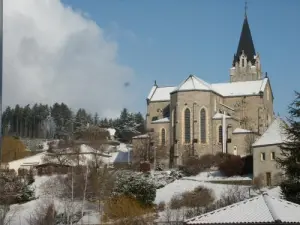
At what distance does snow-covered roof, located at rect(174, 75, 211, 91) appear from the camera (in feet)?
227

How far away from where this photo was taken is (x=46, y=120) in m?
144

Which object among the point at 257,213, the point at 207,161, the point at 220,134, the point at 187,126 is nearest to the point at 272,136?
the point at 207,161

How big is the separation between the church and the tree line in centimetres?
5311

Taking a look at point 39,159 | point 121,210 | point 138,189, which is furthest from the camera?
point 39,159

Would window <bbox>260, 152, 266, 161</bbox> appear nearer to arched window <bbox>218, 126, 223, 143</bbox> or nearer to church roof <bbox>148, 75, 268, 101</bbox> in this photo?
arched window <bbox>218, 126, 223, 143</bbox>

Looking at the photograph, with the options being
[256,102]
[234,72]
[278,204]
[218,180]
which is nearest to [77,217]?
[218,180]

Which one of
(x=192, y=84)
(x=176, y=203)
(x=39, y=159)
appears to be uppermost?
(x=192, y=84)

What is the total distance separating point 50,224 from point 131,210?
492cm

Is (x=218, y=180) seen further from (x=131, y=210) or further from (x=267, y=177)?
(x=131, y=210)

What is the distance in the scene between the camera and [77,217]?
38.6 m

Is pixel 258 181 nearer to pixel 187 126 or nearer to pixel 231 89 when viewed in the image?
pixel 187 126

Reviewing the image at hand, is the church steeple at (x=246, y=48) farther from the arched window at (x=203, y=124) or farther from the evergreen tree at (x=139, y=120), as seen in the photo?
the evergreen tree at (x=139, y=120)

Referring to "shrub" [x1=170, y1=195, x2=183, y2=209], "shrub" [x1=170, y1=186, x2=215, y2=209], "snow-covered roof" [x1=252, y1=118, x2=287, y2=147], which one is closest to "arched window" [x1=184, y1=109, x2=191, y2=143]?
"snow-covered roof" [x1=252, y1=118, x2=287, y2=147]

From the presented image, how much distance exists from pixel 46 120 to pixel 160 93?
68.3 m
